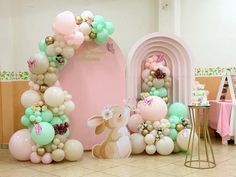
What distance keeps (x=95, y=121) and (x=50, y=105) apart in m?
0.71

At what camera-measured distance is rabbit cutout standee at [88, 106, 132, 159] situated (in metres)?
5.43

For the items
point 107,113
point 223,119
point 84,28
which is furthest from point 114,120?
point 223,119

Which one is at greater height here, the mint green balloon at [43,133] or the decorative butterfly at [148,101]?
the decorative butterfly at [148,101]

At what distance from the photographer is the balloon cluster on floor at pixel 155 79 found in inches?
236

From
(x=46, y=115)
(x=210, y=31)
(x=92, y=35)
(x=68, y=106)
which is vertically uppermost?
(x=210, y=31)

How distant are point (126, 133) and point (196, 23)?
2704mm

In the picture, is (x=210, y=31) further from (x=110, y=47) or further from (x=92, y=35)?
(x=92, y=35)

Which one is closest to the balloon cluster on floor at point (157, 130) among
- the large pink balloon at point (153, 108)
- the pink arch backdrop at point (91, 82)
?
the large pink balloon at point (153, 108)

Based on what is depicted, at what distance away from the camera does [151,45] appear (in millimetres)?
6219

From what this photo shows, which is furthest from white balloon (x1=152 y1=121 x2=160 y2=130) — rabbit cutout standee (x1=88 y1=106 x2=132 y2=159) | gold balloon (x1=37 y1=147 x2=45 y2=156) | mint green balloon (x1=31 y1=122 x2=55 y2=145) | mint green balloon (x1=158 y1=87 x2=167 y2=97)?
gold balloon (x1=37 y1=147 x2=45 y2=156)

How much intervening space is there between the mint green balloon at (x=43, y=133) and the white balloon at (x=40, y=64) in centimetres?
70

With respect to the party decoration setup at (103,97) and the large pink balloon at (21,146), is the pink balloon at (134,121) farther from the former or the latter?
the large pink balloon at (21,146)

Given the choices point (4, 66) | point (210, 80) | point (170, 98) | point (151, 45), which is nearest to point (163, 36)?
point (151, 45)

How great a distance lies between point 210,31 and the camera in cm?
706
